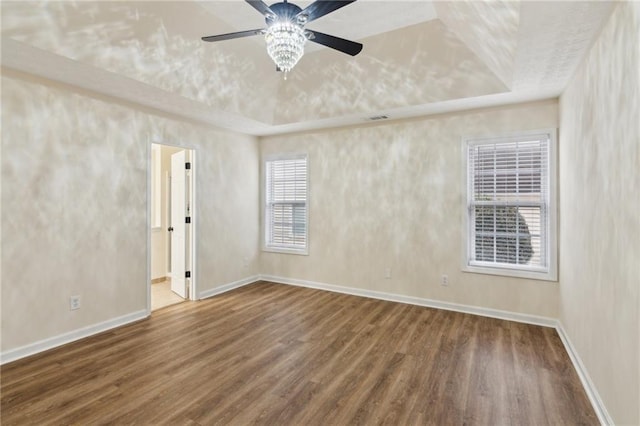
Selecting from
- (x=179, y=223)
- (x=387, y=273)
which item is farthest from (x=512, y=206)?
(x=179, y=223)

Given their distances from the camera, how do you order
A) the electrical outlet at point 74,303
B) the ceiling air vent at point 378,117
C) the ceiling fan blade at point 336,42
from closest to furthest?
the ceiling fan blade at point 336,42 → the electrical outlet at point 74,303 → the ceiling air vent at point 378,117

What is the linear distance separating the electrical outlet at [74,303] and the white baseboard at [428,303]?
2.86 metres

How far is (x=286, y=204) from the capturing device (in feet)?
18.3

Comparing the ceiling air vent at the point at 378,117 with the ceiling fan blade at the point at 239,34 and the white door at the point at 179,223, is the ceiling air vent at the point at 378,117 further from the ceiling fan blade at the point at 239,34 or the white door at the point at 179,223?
the white door at the point at 179,223

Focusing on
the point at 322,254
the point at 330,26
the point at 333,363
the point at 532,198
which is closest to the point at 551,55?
the point at 532,198

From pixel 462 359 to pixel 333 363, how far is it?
1.16 meters

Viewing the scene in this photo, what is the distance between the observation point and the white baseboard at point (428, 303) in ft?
12.2

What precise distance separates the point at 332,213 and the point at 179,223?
2.29 m

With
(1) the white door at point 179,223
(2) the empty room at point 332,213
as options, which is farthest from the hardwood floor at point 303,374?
(1) the white door at point 179,223

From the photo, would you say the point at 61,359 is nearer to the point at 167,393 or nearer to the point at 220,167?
the point at 167,393

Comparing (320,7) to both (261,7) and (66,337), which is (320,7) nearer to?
(261,7)

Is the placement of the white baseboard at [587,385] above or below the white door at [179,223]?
below

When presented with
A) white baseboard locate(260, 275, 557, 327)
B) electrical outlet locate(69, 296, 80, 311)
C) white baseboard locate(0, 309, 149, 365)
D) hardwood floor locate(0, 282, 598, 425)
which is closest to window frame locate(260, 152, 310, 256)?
white baseboard locate(260, 275, 557, 327)

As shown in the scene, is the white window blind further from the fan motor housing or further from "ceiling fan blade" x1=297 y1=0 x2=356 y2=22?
the fan motor housing
